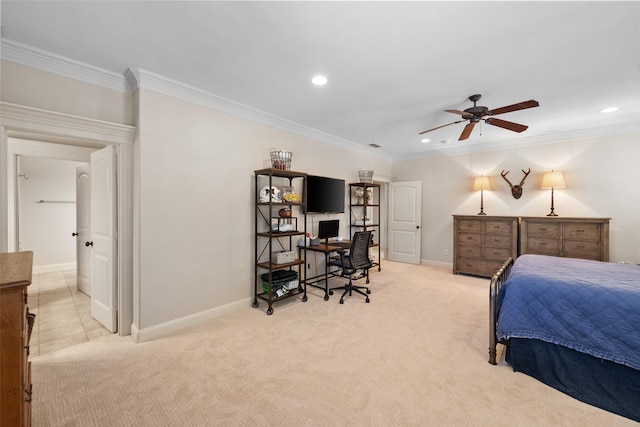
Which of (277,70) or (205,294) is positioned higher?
(277,70)

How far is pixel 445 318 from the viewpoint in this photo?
3229 millimetres

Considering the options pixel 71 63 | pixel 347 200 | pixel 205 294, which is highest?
pixel 71 63

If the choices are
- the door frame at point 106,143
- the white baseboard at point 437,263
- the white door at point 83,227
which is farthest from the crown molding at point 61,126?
the white baseboard at point 437,263

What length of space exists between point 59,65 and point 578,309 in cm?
471

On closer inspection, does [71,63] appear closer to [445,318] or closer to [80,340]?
[80,340]

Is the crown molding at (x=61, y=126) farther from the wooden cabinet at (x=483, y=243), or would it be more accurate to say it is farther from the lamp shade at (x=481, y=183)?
Result: the lamp shade at (x=481, y=183)

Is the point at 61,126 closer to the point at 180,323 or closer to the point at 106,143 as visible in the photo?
the point at 106,143

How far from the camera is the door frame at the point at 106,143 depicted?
216 cm

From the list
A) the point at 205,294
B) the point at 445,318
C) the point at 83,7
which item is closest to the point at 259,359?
the point at 205,294

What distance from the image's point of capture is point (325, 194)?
4.57m

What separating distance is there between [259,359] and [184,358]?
0.67 m

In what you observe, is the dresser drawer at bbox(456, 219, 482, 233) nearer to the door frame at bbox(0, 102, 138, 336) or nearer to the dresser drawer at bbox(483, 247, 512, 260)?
the dresser drawer at bbox(483, 247, 512, 260)

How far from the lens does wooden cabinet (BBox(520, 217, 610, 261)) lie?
3981 millimetres

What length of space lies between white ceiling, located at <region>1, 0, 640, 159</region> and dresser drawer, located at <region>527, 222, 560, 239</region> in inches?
72.7
